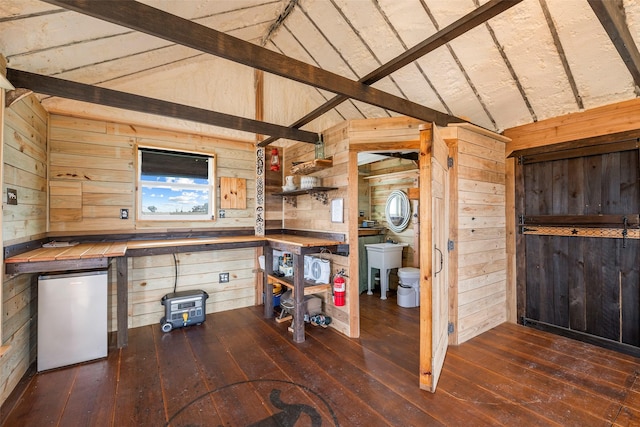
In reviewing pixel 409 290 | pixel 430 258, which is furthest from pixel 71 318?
pixel 409 290

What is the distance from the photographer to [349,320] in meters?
3.10

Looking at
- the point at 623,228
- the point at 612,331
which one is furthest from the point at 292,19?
the point at 612,331

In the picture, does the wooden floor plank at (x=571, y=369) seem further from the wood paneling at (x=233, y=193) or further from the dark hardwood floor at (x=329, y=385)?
the wood paneling at (x=233, y=193)

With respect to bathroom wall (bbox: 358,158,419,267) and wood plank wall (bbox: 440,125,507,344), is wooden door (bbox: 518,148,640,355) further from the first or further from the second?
bathroom wall (bbox: 358,158,419,267)

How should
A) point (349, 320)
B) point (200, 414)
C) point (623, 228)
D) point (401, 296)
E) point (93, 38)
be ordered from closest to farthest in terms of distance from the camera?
point (200, 414) < point (93, 38) < point (623, 228) < point (349, 320) < point (401, 296)

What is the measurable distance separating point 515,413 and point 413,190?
2.96 m

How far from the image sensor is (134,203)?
3.40m

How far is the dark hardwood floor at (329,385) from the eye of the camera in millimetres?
1863

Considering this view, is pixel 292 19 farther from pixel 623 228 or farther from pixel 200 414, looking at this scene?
pixel 623 228

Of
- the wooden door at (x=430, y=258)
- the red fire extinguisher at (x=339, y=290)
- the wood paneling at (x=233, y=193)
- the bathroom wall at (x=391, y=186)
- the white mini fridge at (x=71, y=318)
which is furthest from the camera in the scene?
the bathroom wall at (x=391, y=186)

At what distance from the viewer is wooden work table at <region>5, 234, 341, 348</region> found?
7.19 feet

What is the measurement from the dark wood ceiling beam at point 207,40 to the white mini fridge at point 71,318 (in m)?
2.21

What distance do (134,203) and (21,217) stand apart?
1091mm

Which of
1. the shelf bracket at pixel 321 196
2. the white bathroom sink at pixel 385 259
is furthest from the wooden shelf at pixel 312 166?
the white bathroom sink at pixel 385 259
